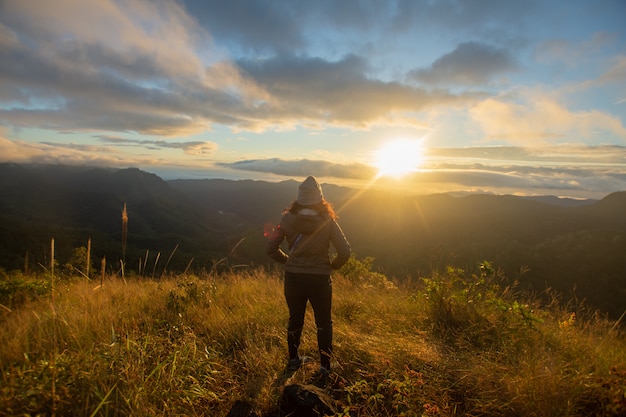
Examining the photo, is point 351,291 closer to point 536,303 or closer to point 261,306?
point 261,306

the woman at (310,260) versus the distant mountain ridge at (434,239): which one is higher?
the woman at (310,260)

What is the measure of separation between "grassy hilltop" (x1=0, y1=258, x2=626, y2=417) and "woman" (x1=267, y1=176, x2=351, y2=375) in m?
0.32

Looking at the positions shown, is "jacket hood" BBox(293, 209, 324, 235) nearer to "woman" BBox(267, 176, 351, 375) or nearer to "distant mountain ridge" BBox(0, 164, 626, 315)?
"woman" BBox(267, 176, 351, 375)

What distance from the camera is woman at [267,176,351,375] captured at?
12.3 feet

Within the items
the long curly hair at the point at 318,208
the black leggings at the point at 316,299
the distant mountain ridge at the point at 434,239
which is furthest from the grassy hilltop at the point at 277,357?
the long curly hair at the point at 318,208

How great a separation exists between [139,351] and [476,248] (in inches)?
3369

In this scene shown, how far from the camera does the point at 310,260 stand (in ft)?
12.3

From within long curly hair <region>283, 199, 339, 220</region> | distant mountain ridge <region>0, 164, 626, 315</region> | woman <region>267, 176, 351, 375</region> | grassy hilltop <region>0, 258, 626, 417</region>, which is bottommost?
distant mountain ridge <region>0, 164, 626, 315</region>

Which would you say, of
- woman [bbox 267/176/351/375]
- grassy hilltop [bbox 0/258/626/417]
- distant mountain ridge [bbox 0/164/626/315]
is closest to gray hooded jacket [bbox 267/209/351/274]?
woman [bbox 267/176/351/375]

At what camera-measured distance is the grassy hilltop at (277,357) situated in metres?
2.52

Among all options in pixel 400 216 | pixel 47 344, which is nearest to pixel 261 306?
pixel 47 344

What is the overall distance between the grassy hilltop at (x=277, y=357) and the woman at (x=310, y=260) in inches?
12.7

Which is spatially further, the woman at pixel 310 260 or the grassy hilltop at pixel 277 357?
the woman at pixel 310 260

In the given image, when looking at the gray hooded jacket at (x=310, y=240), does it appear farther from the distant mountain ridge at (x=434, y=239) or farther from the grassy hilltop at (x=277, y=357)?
the distant mountain ridge at (x=434, y=239)
